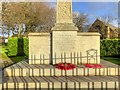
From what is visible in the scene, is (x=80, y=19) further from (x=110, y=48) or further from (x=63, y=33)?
(x=63, y=33)

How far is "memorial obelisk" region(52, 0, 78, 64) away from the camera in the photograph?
936 centimetres

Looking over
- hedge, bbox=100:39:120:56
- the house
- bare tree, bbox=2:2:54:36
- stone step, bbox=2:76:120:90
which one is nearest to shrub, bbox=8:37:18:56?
bare tree, bbox=2:2:54:36

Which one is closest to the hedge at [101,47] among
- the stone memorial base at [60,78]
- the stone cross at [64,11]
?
the stone cross at [64,11]

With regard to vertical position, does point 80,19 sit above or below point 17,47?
above

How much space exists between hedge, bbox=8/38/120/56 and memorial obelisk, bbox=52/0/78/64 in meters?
11.7

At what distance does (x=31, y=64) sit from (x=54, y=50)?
1187 millimetres

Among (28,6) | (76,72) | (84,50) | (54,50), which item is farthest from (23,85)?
(28,6)

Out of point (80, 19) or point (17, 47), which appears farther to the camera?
point (80, 19)

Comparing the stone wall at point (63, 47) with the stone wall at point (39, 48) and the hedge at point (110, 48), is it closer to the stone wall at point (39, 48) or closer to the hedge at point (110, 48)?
the stone wall at point (39, 48)

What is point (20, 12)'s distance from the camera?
1216 inches

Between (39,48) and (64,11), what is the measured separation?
2.01m

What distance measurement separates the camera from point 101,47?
20.5m

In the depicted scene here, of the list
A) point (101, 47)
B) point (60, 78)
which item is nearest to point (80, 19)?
point (101, 47)

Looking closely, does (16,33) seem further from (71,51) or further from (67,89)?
(67,89)
